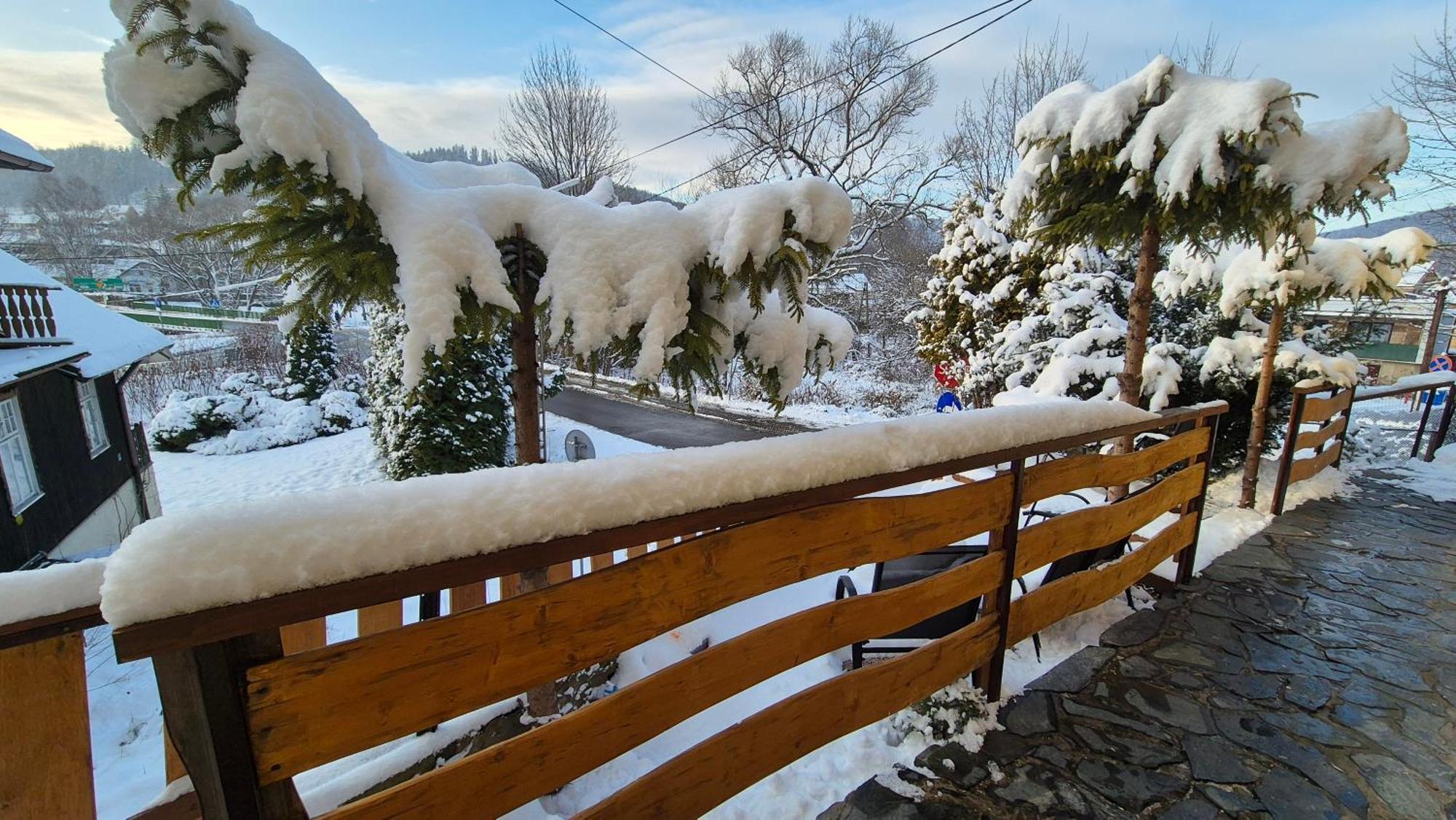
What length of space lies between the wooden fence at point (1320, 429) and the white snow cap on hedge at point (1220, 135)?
2141 mm

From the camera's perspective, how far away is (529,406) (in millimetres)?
2580

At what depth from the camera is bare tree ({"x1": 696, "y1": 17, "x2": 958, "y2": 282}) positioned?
17.2 m

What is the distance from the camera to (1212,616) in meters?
2.94

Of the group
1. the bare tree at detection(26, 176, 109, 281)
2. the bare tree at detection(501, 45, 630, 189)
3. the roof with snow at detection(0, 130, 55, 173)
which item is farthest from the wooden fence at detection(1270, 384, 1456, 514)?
the bare tree at detection(26, 176, 109, 281)

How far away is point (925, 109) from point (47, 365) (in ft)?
63.5

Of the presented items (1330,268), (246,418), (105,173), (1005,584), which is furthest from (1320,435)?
(105,173)

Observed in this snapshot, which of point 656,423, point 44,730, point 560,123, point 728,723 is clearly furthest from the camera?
point 560,123

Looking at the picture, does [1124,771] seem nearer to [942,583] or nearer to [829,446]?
[942,583]

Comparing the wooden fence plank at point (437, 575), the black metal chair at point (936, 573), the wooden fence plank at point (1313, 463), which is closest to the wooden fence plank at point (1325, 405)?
the wooden fence plank at point (1313, 463)

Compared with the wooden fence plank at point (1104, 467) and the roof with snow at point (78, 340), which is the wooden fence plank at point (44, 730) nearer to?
the wooden fence plank at point (1104, 467)

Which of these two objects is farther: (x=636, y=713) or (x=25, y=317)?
(x=25, y=317)

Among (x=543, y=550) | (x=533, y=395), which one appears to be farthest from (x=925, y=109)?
(x=543, y=550)

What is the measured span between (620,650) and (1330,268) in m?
5.83

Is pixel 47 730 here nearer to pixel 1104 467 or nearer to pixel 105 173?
pixel 1104 467
